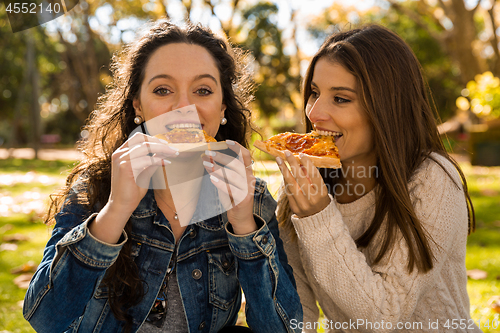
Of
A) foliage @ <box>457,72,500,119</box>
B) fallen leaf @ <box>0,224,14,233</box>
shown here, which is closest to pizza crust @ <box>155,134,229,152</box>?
fallen leaf @ <box>0,224,14,233</box>

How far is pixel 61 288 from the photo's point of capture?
6.73ft

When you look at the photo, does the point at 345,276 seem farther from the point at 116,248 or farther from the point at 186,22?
the point at 186,22

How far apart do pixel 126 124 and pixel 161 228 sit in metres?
0.88

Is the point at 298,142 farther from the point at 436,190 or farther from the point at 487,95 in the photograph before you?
the point at 487,95

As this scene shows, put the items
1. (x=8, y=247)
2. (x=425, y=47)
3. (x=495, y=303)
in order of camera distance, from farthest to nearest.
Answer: (x=425, y=47)
(x=8, y=247)
(x=495, y=303)

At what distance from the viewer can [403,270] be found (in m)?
2.56

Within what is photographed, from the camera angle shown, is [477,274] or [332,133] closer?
[332,133]

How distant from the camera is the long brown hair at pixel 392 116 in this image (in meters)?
2.67

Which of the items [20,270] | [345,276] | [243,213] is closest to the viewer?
[243,213]

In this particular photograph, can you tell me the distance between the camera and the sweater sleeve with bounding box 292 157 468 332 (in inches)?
97.9

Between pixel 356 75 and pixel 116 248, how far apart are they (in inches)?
77.2

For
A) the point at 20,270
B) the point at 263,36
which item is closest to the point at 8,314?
the point at 20,270

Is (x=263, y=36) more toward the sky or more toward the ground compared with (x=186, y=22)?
more toward the sky

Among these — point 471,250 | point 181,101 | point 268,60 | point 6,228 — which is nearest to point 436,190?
point 181,101
